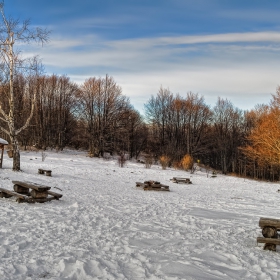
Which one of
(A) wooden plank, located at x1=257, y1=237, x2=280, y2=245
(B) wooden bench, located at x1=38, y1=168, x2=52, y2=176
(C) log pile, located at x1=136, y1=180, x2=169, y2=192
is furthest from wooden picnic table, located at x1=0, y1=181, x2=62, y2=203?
(B) wooden bench, located at x1=38, y1=168, x2=52, y2=176

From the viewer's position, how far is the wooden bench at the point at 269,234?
6.07 meters

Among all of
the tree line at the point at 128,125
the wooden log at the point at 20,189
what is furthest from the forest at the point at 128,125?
the wooden log at the point at 20,189

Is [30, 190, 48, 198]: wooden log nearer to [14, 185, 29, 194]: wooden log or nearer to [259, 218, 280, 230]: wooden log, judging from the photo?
[14, 185, 29, 194]: wooden log

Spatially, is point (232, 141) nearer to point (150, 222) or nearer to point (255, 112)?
point (255, 112)

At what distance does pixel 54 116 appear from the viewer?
4591cm

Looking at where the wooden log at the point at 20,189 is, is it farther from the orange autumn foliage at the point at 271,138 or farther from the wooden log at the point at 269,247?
the orange autumn foliage at the point at 271,138

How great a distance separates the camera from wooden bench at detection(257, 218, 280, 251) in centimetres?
607

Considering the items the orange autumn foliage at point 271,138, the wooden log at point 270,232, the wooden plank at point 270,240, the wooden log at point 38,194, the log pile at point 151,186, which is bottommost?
the log pile at point 151,186

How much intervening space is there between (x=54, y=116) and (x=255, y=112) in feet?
111

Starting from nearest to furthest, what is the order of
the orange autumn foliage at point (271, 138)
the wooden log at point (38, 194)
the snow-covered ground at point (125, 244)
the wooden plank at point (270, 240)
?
the snow-covered ground at point (125, 244) < the wooden plank at point (270, 240) < the wooden log at point (38, 194) < the orange autumn foliage at point (271, 138)

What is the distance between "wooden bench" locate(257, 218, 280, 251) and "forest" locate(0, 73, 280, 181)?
78.6ft

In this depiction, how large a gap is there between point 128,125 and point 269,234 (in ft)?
131

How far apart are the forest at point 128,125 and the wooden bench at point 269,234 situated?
24.0 meters

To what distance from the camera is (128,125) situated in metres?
45.6
